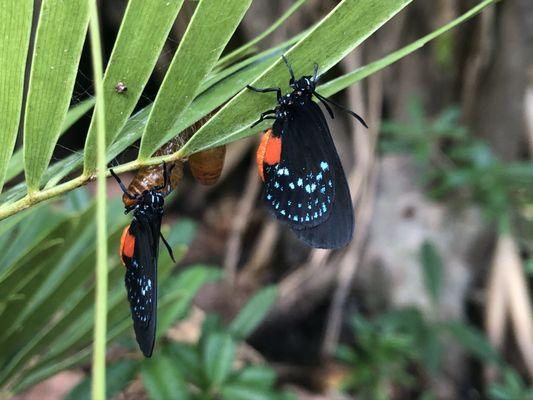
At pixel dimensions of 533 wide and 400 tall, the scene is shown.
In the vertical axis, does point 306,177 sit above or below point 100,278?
above

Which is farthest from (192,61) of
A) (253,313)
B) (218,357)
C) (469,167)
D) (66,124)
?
(469,167)

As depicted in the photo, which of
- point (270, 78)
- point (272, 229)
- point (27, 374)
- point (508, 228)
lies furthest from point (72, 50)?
point (272, 229)

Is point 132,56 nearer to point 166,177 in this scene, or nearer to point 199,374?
point 166,177

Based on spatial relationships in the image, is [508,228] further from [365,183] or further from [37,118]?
[37,118]

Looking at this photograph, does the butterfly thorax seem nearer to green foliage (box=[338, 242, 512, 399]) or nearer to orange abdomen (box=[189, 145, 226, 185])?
orange abdomen (box=[189, 145, 226, 185])

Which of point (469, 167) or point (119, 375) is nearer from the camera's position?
point (119, 375)

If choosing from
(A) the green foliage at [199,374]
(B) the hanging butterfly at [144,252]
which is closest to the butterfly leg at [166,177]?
(B) the hanging butterfly at [144,252]
